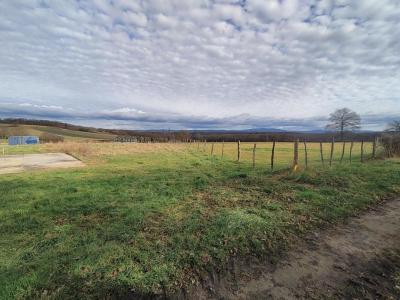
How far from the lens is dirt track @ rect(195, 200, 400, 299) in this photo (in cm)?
320

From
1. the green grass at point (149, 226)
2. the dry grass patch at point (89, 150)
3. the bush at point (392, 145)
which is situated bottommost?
the dry grass patch at point (89, 150)

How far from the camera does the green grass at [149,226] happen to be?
3.52 meters

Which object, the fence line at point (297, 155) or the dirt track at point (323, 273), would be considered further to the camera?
the fence line at point (297, 155)

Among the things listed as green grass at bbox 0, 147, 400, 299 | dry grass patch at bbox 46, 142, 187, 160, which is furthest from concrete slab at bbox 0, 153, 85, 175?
green grass at bbox 0, 147, 400, 299

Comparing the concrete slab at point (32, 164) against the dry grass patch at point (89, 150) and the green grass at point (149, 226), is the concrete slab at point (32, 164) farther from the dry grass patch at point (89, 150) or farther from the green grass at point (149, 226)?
the green grass at point (149, 226)

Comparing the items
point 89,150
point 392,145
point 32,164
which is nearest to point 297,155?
point 392,145

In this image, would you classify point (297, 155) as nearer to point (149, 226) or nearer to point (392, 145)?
point (149, 226)

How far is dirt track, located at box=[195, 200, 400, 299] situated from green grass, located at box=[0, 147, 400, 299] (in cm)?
40

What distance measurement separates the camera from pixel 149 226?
17.5 ft

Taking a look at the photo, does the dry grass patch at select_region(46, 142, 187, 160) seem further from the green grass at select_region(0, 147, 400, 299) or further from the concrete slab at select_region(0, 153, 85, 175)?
the green grass at select_region(0, 147, 400, 299)

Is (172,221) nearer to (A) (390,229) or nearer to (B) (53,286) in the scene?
(B) (53,286)

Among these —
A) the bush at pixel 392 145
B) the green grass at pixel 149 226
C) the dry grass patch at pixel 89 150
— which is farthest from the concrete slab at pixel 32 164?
the bush at pixel 392 145

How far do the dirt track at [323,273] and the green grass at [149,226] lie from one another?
15.8 inches

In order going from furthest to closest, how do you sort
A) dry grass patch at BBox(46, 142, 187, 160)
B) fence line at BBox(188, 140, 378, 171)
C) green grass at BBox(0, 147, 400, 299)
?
1. dry grass patch at BBox(46, 142, 187, 160)
2. fence line at BBox(188, 140, 378, 171)
3. green grass at BBox(0, 147, 400, 299)
